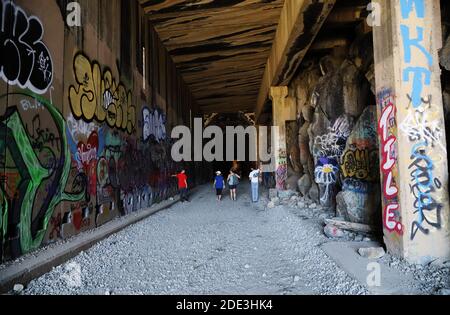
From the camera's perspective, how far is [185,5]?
9531 mm

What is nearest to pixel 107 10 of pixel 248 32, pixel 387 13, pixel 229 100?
pixel 248 32

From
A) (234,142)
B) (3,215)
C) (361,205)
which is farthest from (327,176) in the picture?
(234,142)

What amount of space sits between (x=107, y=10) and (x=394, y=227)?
8.09 metres

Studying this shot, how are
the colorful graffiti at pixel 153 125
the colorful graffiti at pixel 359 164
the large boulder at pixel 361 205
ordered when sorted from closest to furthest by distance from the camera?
the large boulder at pixel 361 205 → the colorful graffiti at pixel 359 164 → the colorful graffiti at pixel 153 125

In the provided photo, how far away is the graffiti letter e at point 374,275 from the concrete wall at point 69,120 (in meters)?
4.89

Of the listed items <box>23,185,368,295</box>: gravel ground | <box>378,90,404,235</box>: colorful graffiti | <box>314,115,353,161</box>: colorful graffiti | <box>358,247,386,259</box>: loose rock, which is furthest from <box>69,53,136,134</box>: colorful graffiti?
<box>314,115,353,161</box>: colorful graffiti

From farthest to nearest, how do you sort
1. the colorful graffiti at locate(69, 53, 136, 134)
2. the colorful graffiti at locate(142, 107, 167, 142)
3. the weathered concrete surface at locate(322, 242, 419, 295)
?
the colorful graffiti at locate(142, 107, 167, 142), the colorful graffiti at locate(69, 53, 136, 134), the weathered concrete surface at locate(322, 242, 419, 295)

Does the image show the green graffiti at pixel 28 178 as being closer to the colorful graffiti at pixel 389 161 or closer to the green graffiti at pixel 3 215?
the green graffiti at pixel 3 215

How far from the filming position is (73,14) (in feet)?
19.4

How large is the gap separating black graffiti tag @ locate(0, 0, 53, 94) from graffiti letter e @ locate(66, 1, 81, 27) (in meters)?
1.02

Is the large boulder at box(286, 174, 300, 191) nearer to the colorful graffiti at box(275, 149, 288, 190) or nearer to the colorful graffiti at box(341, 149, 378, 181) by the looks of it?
the colorful graffiti at box(275, 149, 288, 190)

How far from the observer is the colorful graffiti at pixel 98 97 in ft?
19.8

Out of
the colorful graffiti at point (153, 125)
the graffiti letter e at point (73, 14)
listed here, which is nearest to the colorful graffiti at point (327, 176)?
the colorful graffiti at point (153, 125)

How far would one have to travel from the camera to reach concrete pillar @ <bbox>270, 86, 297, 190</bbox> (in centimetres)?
1380
